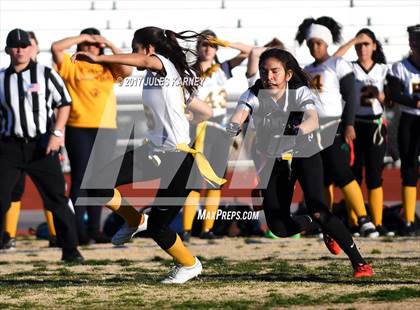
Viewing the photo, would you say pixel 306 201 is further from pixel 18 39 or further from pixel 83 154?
pixel 83 154

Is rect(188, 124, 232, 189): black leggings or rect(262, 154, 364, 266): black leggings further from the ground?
rect(262, 154, 364, 266): black leggings

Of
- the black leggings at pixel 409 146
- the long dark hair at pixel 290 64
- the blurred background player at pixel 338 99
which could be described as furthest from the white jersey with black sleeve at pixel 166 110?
the black leggings at pixel 409 146

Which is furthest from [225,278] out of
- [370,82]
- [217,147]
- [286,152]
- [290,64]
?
[370,82]

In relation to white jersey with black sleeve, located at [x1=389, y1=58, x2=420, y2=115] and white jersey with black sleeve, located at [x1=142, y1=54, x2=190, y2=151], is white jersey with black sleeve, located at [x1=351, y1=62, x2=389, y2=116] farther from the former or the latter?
white jersey with black sleeve, located at [x1=142, y1=54, x2=190, y2=151]

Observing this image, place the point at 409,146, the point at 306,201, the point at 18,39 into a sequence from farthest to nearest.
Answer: the point at 409,146 → the point at 18,39 → the point at 306,201

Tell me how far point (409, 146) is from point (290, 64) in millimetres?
4335

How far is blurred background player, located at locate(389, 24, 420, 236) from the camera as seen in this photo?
40.7 feet

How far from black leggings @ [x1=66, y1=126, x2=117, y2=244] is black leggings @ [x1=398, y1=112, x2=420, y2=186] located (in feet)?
9.43

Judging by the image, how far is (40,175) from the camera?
10.5 meters

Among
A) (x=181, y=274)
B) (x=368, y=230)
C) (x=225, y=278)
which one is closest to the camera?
(x=181, y=274)

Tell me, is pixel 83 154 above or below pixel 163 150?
below

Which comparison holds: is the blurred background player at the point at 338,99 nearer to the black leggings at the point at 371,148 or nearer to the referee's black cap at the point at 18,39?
the black leggings at the point at 371,148

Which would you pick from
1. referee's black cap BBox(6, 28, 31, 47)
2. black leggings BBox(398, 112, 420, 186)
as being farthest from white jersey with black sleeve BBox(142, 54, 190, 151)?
black leggings BBox(398, 112, 420, 186)

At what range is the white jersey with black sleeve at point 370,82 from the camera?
1243cm
